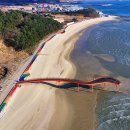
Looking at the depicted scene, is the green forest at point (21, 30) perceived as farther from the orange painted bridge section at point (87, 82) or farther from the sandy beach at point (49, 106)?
the orange painted bridge section at point (87, 82)

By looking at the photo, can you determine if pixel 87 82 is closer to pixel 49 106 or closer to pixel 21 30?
pixel 49 106

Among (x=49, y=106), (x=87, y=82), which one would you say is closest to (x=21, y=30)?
(x=87, y=82)

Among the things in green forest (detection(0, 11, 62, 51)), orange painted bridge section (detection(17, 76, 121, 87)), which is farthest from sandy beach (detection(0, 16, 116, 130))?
green forest (detection(0, 11, 62, 51))

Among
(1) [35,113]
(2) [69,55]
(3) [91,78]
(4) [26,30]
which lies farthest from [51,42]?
(1) [35,113]

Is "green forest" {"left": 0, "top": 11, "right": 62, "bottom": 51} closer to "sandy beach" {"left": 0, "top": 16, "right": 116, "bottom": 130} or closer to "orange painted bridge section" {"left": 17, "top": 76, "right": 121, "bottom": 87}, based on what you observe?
"sandy beach" {"left": 0, "top": 16, "right": 116, "bottom": 130}

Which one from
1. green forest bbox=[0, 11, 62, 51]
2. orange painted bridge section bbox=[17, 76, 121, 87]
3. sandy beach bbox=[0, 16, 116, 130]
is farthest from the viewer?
green forest bbox=[0, 11, 62, 51]
